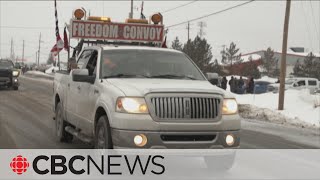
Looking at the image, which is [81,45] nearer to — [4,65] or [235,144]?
[235,144]

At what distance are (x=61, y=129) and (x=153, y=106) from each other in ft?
12.5

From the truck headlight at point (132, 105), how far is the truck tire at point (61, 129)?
343 centimetres

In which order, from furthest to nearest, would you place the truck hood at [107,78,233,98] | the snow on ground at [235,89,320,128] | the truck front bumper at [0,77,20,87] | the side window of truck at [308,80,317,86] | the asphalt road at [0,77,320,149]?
the side window of truck at [308,80,317,86], the truck front bumper at [0,77,20,87], the snow on ground at [235,89,320,128], the asphalt road at [0,77,320,149], the truck hood at [107,78,233,98]

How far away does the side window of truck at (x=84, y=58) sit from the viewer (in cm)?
869

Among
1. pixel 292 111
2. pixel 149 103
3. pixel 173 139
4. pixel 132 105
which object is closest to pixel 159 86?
pixel 149 103

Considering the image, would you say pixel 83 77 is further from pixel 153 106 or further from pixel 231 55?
pixel 231 55

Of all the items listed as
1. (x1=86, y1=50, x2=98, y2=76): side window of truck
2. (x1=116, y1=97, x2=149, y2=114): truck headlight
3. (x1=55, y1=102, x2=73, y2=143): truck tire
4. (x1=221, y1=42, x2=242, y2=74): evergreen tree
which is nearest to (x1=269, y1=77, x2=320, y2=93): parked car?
(x1=55, y1=102, x2=73, y2=143): truck tire

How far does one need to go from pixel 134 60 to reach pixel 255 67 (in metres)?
87.7

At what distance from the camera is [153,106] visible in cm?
629

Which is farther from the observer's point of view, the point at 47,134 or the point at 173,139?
the point at 47,134

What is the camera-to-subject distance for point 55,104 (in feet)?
34.1

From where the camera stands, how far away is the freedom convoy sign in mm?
10125

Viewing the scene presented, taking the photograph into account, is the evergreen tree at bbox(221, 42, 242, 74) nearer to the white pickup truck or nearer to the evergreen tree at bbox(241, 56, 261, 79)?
the evergreen tree at bbox(241, 56, 261, 79)

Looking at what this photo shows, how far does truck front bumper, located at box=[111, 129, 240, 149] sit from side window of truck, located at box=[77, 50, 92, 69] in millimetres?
2520
